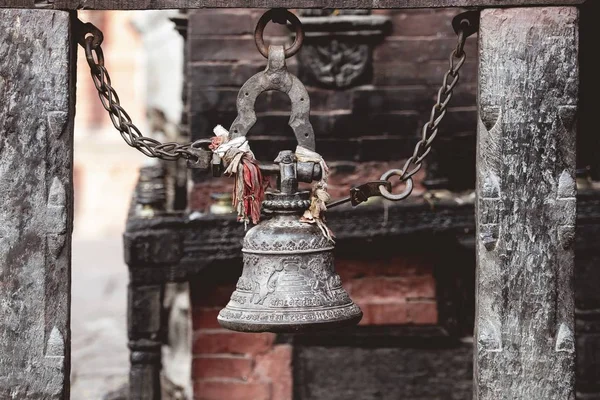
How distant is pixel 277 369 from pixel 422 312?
0.63 metres

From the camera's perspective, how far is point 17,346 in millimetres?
2631

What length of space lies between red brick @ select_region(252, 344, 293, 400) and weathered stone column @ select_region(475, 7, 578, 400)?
5.64 feet

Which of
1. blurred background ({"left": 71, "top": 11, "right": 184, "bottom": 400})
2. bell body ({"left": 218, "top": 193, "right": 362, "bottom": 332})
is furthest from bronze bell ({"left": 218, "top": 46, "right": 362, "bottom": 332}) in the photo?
blurred background ({"left": 71, "top": 11, "right": 184, "bottom": 400})

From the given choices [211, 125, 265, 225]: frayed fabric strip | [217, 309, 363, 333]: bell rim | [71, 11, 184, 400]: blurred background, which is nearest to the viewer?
[217, 309, 363, 333]: bell rim

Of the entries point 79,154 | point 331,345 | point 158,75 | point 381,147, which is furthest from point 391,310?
point 79,154

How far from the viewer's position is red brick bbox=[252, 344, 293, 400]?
4.26 metres

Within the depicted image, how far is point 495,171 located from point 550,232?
8.0 inches

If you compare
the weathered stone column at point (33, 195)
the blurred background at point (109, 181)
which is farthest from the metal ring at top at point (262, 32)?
the blurred background at point (109, 181)

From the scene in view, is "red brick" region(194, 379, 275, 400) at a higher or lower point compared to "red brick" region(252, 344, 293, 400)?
lower

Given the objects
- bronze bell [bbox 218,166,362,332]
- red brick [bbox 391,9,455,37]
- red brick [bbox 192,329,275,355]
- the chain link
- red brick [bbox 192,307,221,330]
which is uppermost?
red brick [bbox 391,9,455,37]

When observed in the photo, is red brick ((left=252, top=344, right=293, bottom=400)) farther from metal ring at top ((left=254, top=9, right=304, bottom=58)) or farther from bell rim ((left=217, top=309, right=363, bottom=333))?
metal ring at top ((left=254, top=9, right=304, bottom=58))

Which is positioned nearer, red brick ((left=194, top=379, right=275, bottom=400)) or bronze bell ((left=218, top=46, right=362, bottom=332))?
bronze bell ((left=218, top=46, right=362, bottom=332))

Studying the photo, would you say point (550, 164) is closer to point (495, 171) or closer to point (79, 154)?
point (495, 171)

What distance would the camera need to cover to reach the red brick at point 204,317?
4.20 meters
